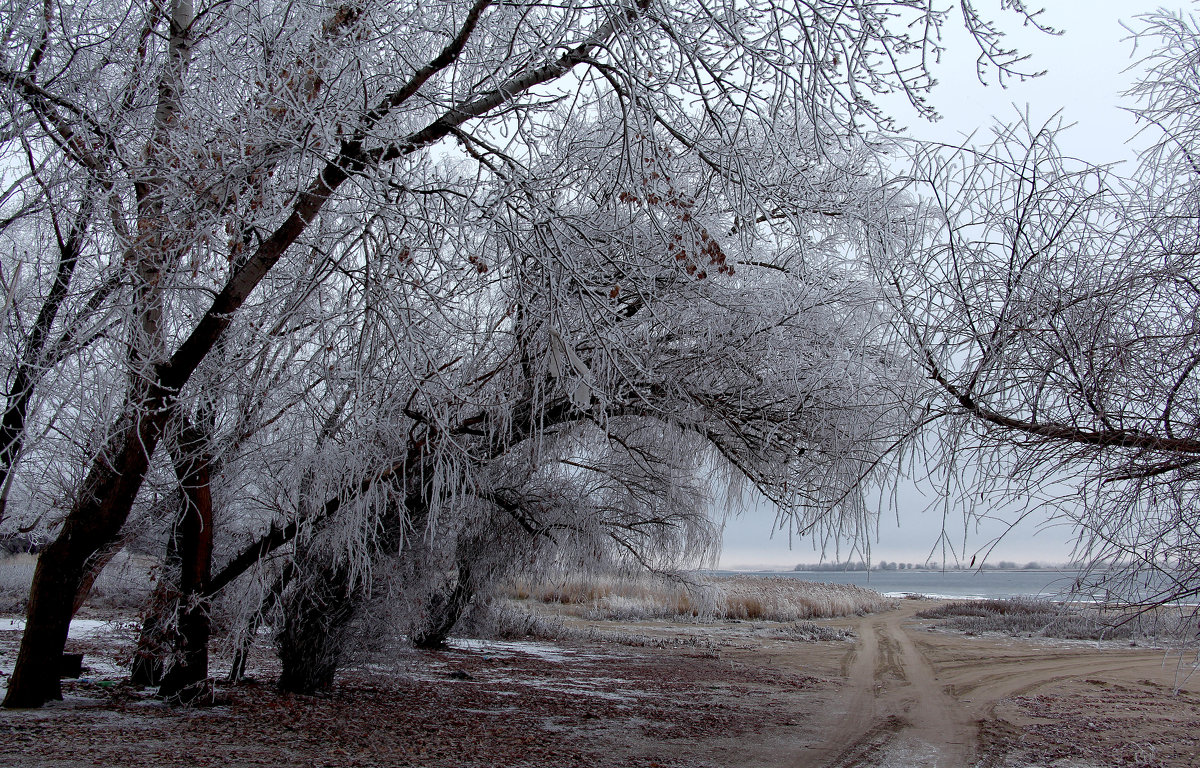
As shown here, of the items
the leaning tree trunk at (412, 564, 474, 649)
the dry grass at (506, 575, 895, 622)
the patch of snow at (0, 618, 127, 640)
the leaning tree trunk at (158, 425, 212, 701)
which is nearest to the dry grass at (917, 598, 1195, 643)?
the dry grass at (506, 575, 895, 622)

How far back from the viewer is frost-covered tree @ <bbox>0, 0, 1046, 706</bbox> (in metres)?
4.19

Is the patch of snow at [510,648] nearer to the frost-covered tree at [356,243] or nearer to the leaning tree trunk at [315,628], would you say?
the leaning tree trunk at [315,628]

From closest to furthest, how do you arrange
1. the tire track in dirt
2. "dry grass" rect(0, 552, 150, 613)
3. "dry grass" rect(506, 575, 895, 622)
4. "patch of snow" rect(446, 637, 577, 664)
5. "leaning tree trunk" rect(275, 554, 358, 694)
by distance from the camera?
the tire track in dirt → "leaning tree trunk" rect(275, 554, 358, 694) → "dry grass" rect(0, 552, 150, 613) → "patch of snow" rect(446, 637, 577, 664) → "dry grass" rect(506, 575, 895, 622)

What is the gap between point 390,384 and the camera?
5.77 m

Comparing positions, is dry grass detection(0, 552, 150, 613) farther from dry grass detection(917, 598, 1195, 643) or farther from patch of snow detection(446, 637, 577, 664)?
dry grass detection(917, 598, 1195, 643)

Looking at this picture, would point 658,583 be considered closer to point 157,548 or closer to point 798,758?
point 798,758

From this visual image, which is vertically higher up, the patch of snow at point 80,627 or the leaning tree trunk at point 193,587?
the leaning tree trunk at point 193,587

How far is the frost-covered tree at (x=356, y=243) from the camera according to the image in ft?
13.8

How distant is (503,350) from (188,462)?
3.34 m

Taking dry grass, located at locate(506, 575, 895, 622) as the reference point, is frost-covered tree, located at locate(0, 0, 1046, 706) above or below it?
Result: above

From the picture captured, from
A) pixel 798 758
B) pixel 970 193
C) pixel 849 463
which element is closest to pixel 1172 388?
pixel 970 193

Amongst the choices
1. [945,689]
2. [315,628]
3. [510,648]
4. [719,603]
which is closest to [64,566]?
[315,628]

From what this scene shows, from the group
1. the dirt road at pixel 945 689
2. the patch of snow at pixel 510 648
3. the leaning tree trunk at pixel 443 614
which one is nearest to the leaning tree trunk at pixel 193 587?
the leaning tree trunk at pixel 443 614

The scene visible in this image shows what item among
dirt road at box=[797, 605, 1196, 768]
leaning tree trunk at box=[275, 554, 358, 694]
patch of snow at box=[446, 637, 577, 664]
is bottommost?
patch of snow at box=[446, 637, 577, 664]
